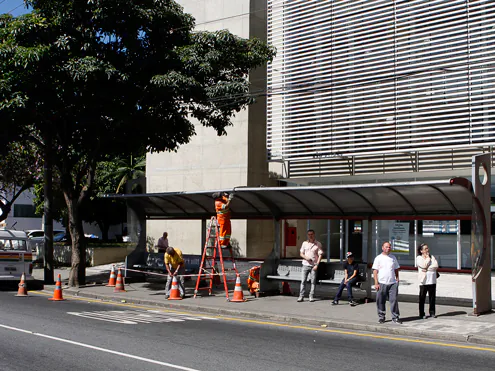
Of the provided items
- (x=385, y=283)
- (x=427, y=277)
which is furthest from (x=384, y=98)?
(x=385, y=283)

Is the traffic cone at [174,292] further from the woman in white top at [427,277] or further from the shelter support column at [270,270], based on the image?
the woman in white top at [427,277]

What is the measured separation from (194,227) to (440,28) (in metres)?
14.8

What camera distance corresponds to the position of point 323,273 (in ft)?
52.9

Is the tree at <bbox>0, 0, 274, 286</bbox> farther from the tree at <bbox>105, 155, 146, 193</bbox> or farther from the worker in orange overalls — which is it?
the tree at <bbox>105, 155, 146, 193</bbox>

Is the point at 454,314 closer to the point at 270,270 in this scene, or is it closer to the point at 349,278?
the point at 349,278

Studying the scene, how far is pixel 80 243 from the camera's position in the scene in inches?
770

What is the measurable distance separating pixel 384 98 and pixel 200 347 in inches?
586

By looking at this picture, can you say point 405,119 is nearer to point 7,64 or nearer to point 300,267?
point 300,267

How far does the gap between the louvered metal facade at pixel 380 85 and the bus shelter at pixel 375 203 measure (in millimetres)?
5493

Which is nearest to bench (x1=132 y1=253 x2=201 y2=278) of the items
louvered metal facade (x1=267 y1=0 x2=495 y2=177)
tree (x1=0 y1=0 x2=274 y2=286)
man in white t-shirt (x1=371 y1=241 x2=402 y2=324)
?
tree (x1=0 y1=0 x2=274 y2=286)

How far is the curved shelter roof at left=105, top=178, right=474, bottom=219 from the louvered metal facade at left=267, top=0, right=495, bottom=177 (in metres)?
5.47

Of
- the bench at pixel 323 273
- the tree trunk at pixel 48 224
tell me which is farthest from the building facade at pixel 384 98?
the tree trunk at pixel 48 224

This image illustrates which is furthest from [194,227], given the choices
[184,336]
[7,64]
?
[184,336]

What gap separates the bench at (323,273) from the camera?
49.5 ft
